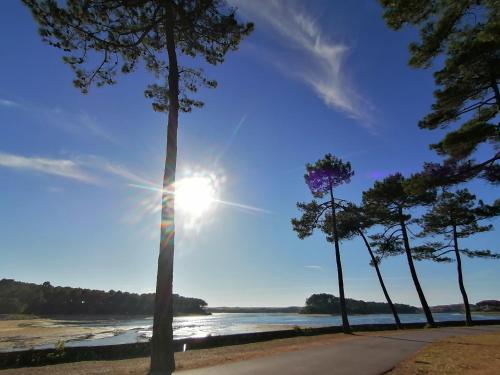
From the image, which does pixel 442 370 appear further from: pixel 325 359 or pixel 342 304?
pixel 342 304

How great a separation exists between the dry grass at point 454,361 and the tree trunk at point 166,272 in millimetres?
5522

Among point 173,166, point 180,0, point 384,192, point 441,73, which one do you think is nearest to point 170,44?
point 180,0

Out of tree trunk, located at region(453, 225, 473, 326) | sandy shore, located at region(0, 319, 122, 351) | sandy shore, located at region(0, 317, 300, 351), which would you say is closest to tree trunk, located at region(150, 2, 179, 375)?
sandy shore, located at region(0, 317, 300, 351)

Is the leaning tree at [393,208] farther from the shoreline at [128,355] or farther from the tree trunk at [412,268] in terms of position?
the shoreline at [128,355]

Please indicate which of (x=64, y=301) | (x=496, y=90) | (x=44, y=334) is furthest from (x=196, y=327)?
(x=64, y=301)

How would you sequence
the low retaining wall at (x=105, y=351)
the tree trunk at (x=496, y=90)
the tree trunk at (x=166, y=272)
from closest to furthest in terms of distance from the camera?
the tree trunk at (x=166, y=272) → the low retaining wall at (x=105, y=351) → the tree trunk at (x=496, y=90)

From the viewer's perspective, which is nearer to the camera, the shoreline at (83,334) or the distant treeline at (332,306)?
the shoreline at (83,334)

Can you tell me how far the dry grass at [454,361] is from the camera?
817 centimetres

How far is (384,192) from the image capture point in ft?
92.9

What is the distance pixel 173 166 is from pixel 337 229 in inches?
737

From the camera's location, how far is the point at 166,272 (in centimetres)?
982

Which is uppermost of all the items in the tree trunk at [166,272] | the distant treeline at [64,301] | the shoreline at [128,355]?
the distant treeline at [64,301]

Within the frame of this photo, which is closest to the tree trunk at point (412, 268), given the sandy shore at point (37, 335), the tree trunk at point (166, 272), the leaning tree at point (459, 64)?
the leaning tree at point (459, 64)

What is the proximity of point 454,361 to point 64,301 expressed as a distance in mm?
102599
